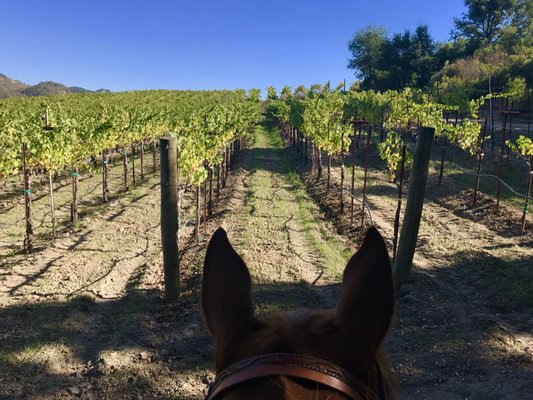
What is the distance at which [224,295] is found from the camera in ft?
3.93

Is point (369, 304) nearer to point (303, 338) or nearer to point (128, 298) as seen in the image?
point (303, 338)

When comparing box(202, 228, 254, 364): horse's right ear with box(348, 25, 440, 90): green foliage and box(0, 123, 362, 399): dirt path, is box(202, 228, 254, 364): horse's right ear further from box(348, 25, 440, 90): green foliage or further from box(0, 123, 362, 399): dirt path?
box(348, 25, 440, 90): green foliage

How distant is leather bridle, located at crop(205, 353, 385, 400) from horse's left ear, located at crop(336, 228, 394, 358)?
0.10m

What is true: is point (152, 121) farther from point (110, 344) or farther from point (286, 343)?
point (286, 343)

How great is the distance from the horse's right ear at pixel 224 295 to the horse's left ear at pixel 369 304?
0.26 m

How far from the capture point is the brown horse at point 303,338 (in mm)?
863

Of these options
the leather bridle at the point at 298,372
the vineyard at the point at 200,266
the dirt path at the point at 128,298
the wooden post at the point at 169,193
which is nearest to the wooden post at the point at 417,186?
the vineyard at the point at 200,266

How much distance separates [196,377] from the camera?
510 centimetres

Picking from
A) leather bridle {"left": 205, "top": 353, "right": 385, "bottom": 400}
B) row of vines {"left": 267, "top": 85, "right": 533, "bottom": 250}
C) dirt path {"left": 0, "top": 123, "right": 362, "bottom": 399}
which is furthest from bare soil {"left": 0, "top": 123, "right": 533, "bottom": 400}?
leather bridle {"left": 205, "top": 353, "right": 385, "bottom": 400}

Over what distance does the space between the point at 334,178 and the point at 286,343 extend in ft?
51.6

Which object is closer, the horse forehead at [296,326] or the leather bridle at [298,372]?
the leather bridle at [298,372]

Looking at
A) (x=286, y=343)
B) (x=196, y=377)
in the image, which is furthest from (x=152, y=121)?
(x=286, y=343)

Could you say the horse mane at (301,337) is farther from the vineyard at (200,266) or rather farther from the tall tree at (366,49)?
the tall tree at (366,49)

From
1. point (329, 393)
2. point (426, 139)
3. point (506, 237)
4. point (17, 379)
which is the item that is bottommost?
point (17, 379)
